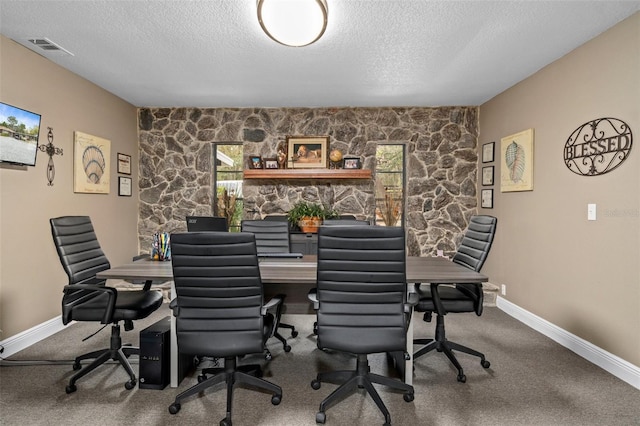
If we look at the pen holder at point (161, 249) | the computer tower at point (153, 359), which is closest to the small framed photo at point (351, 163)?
the pen holder at point (161, 249)

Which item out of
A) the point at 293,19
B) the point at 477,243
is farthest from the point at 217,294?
the point at 477,243

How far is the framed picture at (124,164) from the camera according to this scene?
4.58m

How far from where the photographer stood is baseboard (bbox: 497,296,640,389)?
2463mm

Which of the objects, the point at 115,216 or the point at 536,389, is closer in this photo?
the point at 536,389

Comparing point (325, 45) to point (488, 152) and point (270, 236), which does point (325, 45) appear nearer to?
point (270, 236)

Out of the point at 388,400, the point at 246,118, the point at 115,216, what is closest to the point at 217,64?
the point at 246,118

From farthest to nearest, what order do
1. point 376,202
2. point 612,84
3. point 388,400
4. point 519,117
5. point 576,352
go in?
point 376,202 → point 519,117 → point 576,352 → point 612,84 → point 388,400

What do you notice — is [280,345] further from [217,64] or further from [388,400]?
[217,64]

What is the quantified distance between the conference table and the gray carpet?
255 millimetres

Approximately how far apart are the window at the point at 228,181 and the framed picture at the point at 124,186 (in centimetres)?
113

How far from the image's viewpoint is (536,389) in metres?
2.38

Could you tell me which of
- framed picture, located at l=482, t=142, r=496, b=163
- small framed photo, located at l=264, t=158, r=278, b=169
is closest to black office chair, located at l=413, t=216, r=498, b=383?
framed picture, located at l=482, t=142, r=496, b=163

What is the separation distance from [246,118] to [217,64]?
1.61 m

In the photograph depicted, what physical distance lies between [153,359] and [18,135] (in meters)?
2.26
